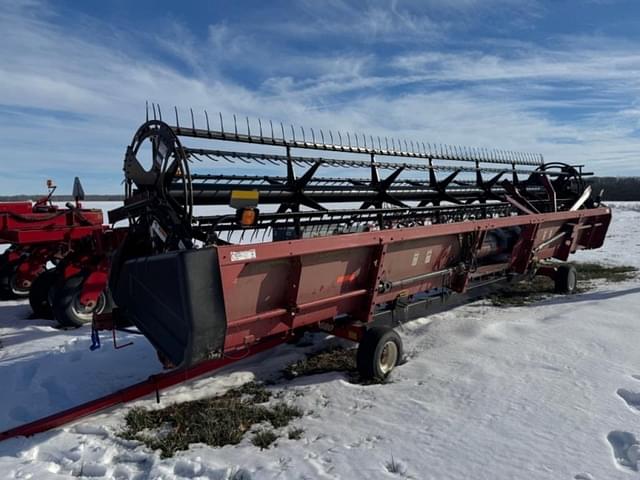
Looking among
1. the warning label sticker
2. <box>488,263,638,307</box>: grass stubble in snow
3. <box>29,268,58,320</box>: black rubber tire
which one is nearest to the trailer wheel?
<box>29,268,58,320</box>: black rubber tire

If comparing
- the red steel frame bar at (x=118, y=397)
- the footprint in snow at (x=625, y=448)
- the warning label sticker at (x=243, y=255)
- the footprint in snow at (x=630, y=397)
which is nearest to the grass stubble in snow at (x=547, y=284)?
the footprint in snow at (x=630, y=397)

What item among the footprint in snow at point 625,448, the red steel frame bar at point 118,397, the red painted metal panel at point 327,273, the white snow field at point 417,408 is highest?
the red painted metal panel at point 327,273

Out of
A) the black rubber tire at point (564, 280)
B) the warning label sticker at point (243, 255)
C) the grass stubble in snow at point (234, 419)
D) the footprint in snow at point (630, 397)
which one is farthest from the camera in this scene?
the black rubber tire at point (564, 280)

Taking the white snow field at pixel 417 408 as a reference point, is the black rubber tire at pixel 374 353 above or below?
above

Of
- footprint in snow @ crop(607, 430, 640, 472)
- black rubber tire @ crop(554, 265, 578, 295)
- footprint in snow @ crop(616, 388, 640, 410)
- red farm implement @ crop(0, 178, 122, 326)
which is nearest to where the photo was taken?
footprint in snow @ crop(607, 430, 640, 472)

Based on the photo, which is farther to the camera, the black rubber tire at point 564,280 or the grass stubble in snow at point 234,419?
the black rubber tire at point 564,280

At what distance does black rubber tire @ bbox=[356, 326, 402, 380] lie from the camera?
3.89 metres

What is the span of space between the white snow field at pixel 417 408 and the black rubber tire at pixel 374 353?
14cm

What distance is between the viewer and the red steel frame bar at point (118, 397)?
10.5 ft

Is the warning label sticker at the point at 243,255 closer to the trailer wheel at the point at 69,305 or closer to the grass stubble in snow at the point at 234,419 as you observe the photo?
the grass stubble in snow at the point at 234,419

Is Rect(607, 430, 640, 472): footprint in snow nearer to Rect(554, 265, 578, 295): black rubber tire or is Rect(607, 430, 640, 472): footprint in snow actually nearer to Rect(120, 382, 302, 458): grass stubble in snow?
Rect(120, 382, 302, 458): grass stubble in snow

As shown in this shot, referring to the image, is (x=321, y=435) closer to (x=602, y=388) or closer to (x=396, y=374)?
(x=396, y=374)

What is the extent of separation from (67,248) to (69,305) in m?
1.44

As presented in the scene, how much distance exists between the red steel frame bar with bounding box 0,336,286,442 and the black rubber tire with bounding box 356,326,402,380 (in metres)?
0.82
